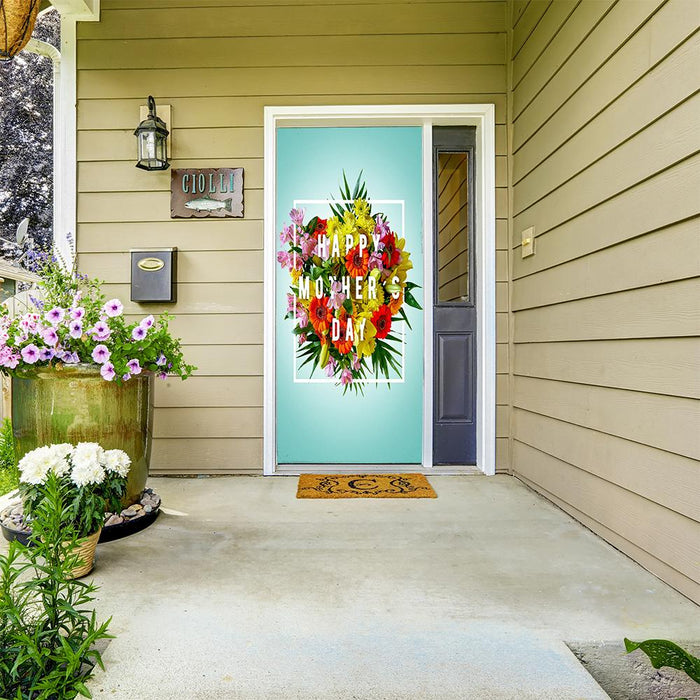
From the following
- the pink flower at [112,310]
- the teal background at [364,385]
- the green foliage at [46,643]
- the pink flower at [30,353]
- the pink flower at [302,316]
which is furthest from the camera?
the teal background at [364,385]

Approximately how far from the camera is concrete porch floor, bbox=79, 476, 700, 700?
3.61ft

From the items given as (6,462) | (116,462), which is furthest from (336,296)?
(6,462)

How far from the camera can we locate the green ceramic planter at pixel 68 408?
6.26ft

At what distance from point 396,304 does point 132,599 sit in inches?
55.4

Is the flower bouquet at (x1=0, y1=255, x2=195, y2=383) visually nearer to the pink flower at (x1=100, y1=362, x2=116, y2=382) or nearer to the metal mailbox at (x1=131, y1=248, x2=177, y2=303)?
the pink flower at (x1=100, y1=362, x2=116, y2=382)

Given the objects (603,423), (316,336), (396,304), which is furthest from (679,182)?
(316,336)

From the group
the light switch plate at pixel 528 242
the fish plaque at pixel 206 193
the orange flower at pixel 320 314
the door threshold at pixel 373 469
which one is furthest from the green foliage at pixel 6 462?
the light switch plate at pixel 528 242

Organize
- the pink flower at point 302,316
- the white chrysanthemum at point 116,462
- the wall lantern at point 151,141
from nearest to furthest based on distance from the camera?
1. the white chrysanthemum at point 116,462
2. the pink flower at point 302,316
3. the wall lantern at point 151,141

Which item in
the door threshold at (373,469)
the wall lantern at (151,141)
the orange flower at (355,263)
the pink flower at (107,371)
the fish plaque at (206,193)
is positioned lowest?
the door threshold at (373,469)

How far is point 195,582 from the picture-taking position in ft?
5.10

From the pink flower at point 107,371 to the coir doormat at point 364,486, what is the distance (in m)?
1.02

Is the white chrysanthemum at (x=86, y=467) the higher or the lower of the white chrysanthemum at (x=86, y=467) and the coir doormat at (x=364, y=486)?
the higher

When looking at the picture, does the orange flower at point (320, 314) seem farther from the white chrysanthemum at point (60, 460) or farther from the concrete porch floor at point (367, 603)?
the white chrysanthemum at point (60, 460)

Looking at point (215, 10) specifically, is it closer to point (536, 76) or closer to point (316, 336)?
point (536, 76)
